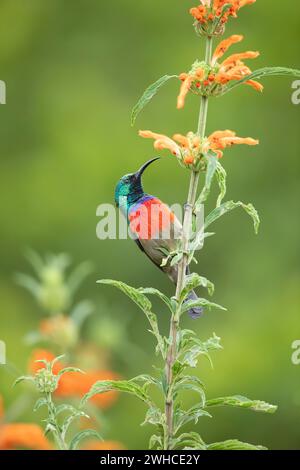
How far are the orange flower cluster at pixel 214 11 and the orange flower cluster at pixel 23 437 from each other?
106 centimetres

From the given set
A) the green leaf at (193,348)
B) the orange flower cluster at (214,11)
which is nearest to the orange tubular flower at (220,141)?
the orange flower cluster at (214,11)

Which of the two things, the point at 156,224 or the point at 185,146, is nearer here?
the point at 185,146

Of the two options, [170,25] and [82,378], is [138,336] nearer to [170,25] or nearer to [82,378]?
[170,25]

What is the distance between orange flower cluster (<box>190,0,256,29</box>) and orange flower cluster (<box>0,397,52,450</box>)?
106 centimetres

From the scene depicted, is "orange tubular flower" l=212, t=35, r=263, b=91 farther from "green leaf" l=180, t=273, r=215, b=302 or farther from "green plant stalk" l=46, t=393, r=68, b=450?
"green plant stalk" l=46, t=393, r=68, b=450

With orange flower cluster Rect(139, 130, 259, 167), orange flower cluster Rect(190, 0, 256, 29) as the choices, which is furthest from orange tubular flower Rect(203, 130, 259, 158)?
orange flower cluster Rect(190, 0, 256, 29)

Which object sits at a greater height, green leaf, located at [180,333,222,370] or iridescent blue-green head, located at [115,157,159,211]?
iridescent blue-green head, located at [115,157,159,211]

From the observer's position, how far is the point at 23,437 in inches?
87.7

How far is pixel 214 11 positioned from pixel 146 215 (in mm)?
540

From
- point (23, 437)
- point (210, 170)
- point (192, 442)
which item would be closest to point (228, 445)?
point (192, 442)

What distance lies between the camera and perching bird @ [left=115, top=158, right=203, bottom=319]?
2.00m

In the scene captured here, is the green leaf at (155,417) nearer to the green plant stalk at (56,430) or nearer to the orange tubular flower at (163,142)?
the green plant stalk at (56,430)

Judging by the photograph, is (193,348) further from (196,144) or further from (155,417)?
(196,144)

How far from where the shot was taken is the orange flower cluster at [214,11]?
159 centimetres
